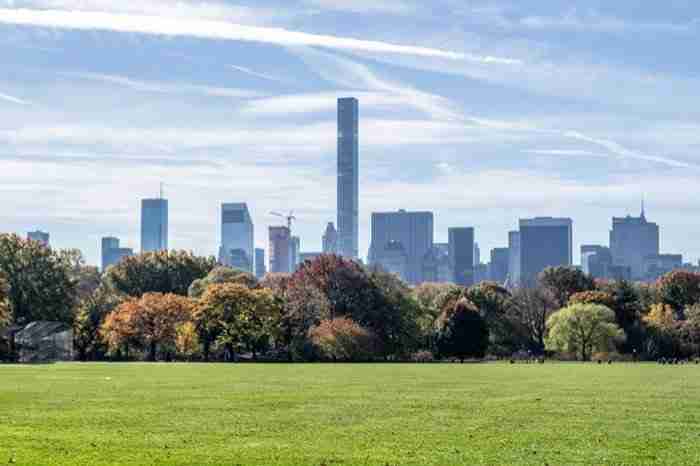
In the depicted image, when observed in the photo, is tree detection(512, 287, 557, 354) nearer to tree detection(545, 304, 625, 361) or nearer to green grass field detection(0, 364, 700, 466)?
tree detection(545, 304, 625, 361)

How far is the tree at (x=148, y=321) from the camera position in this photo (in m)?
111

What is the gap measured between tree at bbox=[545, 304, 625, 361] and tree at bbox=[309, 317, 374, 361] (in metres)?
22.6

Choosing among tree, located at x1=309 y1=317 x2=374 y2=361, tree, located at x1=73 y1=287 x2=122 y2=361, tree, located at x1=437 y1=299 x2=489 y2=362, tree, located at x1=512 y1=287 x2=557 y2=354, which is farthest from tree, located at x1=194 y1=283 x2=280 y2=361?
tree, located at x1=512 y1=287 x2=557 y2=354

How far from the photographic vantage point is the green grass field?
23906 mm

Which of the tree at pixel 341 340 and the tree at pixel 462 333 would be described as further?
the tree at pixel 462 333

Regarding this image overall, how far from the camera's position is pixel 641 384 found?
187 feet

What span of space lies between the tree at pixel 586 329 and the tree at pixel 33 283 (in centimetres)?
5314

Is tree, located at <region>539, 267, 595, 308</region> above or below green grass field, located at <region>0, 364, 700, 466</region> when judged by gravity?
above

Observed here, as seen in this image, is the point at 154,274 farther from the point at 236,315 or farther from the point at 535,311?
the point at 535,311

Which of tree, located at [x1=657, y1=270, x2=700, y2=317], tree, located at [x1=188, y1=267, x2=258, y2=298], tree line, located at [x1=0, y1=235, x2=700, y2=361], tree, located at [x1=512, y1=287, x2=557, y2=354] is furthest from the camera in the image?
tree, located at [x1=657, y1=270, x2=700, y2=317]

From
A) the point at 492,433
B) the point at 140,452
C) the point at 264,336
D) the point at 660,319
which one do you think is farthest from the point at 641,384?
the point at 660,319

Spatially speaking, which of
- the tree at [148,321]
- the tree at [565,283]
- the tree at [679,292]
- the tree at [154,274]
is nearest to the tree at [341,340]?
the tree at [148,321]

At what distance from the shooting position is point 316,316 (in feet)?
374

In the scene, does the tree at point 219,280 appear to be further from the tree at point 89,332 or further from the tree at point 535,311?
the tree at point 535,311
